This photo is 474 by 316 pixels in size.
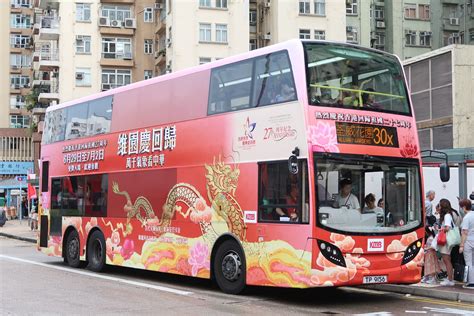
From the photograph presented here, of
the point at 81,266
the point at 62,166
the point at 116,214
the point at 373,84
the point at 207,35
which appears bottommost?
the point at 81,266

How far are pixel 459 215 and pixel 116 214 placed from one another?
7.83 m

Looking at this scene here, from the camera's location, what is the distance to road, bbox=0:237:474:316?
34.3ft

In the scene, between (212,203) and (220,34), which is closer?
(212,203)

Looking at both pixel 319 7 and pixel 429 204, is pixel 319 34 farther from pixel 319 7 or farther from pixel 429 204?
pixel 429 204

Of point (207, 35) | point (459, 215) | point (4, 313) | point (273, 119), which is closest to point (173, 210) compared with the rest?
point (273, 119)

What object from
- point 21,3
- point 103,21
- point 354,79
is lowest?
point 354,79

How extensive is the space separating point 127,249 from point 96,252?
1792 mm

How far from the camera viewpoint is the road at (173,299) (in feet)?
34.3

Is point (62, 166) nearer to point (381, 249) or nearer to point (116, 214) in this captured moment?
point (116, 214)

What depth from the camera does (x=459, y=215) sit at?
1423 cm

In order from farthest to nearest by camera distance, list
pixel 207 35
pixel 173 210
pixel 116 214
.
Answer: pixel 207 35 < pixel 116 214 < pixel 173 210

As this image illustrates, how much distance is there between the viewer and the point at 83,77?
53.2 meters

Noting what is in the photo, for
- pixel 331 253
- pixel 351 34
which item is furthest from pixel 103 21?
pixel 331 253

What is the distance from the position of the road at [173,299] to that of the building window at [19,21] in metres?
68.0
